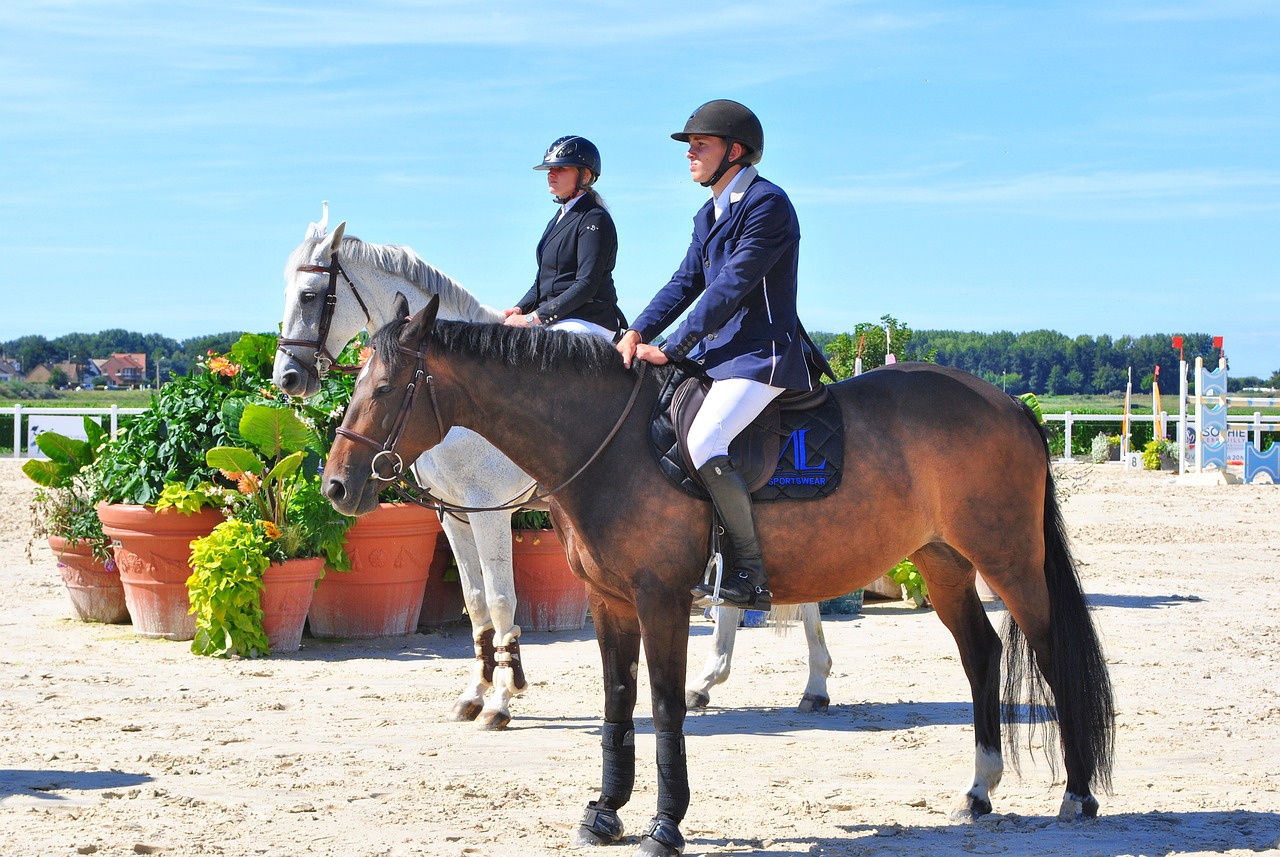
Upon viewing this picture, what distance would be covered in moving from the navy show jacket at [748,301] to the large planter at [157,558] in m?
4.94

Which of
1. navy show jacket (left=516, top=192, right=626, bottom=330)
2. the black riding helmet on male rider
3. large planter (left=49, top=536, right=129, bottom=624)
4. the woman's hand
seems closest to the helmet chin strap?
the black riding helmet on male rider

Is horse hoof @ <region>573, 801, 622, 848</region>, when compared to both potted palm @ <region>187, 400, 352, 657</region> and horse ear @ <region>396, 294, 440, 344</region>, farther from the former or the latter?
potted palm @ <region>187, 400, 352, 657</region>

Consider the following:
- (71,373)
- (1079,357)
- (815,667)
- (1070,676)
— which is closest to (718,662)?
(815,667)

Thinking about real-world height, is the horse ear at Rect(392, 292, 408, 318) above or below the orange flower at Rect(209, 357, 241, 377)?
below

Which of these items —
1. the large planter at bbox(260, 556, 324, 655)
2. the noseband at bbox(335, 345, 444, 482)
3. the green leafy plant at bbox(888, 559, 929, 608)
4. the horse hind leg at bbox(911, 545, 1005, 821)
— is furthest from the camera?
the green leafy plant at bbox(888, 559, 929, 608)

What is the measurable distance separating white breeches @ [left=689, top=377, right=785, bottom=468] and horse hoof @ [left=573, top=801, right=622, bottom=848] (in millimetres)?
1301

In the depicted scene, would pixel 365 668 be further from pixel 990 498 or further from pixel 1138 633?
pixel 1138 633

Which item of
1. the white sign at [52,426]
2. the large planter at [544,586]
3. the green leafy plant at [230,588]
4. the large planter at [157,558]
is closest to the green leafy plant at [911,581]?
the large planter at [544,586]

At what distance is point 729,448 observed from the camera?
438cm

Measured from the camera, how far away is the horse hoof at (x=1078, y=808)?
4.67m

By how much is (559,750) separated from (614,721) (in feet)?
4.78

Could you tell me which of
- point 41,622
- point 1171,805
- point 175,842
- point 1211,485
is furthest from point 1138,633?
point 1211,485

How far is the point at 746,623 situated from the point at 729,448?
18.1ft

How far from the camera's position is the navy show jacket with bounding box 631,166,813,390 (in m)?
4.32
